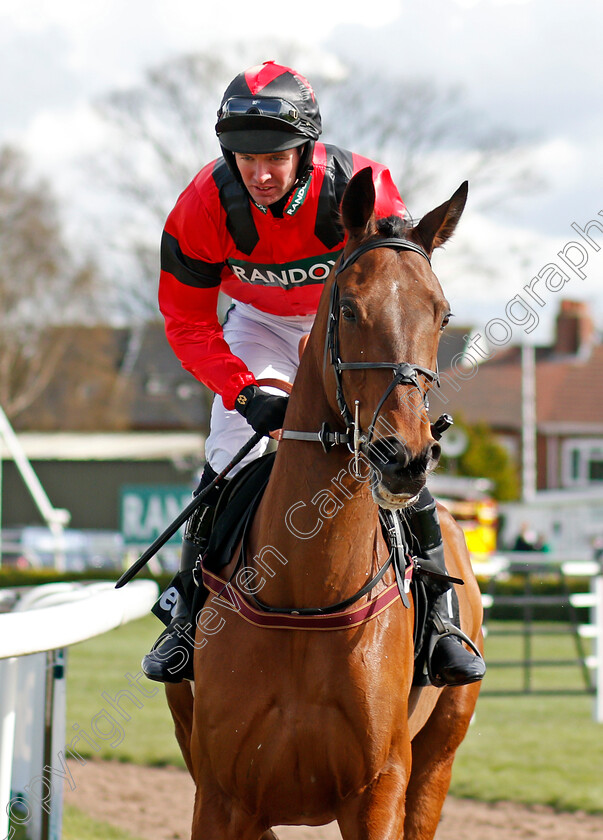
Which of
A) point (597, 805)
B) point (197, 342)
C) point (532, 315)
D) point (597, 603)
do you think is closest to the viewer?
point (197, 342)

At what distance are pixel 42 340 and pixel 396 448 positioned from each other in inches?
1545

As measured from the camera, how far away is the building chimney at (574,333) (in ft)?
149

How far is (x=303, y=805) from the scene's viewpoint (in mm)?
3041

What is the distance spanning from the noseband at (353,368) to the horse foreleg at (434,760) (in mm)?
1743

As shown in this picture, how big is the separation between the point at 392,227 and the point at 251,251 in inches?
30.0

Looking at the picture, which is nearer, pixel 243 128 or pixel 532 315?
pixel 243 128

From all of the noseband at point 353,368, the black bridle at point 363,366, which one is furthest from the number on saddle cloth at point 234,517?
the black bridle at point 363,366

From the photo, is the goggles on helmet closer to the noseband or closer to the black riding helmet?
the black riding helmet


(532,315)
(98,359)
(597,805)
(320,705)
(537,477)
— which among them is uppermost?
(98,359)

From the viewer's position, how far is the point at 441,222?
3109 mm

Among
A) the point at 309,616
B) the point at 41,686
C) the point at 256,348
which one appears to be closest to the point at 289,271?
the point at 256,348

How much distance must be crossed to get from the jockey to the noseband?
381 millimetres

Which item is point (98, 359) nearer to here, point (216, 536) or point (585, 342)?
point (585, 342)

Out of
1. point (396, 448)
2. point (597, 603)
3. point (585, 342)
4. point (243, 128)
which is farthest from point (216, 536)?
point (585, 342)
